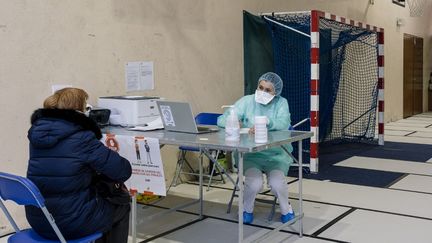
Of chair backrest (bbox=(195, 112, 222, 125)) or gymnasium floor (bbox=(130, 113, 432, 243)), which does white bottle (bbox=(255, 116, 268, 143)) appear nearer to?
gymnasium floor (bbox=(130, 113, 432, 243))

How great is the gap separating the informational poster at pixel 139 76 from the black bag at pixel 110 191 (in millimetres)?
2064

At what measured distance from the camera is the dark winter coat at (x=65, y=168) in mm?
2379

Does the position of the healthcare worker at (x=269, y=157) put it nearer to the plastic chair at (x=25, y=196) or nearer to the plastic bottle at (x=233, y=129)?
the plastic bottle at (x=233, y=129)

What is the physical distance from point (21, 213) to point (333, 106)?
5.15 metres

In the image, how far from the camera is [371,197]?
4598 millimetres

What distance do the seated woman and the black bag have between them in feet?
0.20

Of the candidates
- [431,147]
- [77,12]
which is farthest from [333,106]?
[77,12]

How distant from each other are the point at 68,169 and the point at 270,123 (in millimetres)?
1770

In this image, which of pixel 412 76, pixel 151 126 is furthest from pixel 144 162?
pixel 412 76

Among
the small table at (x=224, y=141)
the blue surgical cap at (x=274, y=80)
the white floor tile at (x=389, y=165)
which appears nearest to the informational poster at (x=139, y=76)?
the small table at (x=224, y=141)

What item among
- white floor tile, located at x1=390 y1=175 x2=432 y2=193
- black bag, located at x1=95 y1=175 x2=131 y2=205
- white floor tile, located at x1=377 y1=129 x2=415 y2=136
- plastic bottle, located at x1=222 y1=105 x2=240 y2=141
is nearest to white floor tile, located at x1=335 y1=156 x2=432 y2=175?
white floor tile, located at x1=390 y1=175 x2=432 y2=193

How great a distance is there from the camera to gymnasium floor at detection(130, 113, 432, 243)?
3572 millimetres

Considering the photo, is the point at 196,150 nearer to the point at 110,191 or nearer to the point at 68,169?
the point at 110,191

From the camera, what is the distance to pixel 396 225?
3.74 m
